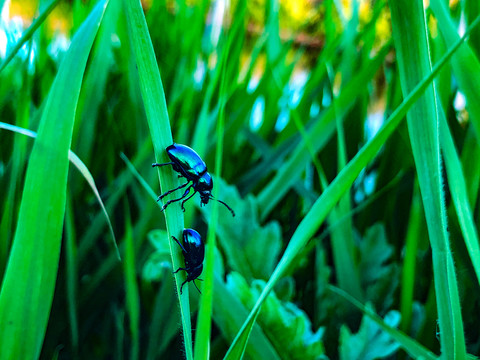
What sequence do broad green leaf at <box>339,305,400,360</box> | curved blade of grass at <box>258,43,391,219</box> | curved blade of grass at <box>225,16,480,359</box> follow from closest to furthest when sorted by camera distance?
1. curved blade of grass at <box>225,16,480,359</box>
2. broad green leaf at <box>339,305,400,360</box>
3. curved blade of grass at <box>258,43,391,219</box>

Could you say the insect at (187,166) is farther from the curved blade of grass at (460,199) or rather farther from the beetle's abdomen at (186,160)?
the curved blade of grass at (460,199)

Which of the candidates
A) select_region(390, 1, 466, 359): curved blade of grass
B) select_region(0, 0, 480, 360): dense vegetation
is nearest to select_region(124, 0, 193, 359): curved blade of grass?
select_region(0, 0, 480, 360): dense vegetation

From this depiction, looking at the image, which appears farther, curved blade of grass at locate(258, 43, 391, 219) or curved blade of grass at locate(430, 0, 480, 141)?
curved blade of grass at locate(258, 43, 391, 219)

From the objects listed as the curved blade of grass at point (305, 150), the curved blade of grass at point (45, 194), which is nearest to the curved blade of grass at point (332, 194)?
the curved blade of grass at point (45, 194)

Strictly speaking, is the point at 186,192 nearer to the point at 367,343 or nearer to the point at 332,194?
the point at 332,194

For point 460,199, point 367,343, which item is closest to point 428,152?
point 460,199

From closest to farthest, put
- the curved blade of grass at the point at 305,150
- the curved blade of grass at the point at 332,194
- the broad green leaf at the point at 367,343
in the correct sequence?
the curved blade of grass at the point at 332,194 → the broad green leaf at the point at 367,343 → the curved blade of grass at the point at 305,150

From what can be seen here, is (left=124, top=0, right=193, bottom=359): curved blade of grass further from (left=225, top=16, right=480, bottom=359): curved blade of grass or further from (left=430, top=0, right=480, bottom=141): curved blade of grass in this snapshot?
(left=430, top=0, right=480, bottom=141): curved blade of grass

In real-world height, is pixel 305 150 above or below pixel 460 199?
above
